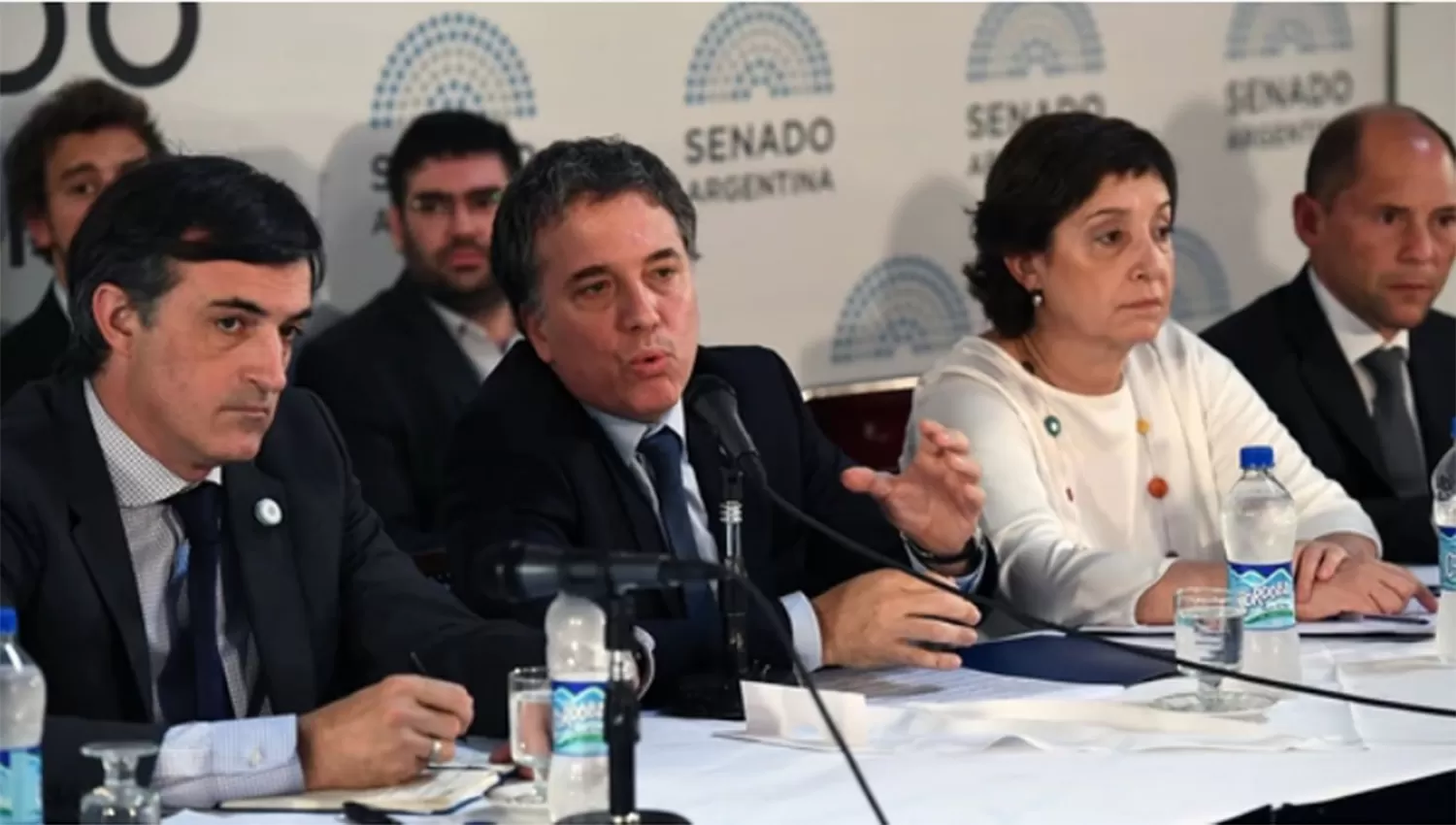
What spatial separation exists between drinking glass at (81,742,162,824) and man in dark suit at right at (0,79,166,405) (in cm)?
174

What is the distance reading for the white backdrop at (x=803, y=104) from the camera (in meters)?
3.93

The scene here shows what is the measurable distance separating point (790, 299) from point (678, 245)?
1458 mm

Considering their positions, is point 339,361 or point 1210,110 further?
point 1210,110

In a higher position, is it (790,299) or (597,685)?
(790,299)

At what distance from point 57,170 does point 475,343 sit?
34.3 inches

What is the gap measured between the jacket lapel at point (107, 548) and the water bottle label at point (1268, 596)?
1342 millimetres

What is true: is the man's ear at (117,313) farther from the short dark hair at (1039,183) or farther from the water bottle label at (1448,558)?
the water bottle label at (1448,558)

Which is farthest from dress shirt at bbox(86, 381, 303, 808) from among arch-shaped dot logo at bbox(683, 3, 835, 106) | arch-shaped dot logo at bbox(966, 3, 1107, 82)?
arch-shaped dot logo at bbox(966, 3, 1107, 82)

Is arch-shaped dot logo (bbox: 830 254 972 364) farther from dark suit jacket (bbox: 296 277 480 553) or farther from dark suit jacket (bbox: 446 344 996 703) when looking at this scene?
dark suit jacket (bbox: 446 344 996 703)

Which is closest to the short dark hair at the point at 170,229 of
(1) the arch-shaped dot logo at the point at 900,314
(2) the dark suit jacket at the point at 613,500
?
(2) the dark suit jacket at the point at 613,500

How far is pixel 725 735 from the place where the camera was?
265cm

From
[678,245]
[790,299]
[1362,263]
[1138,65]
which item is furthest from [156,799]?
[1138,65]

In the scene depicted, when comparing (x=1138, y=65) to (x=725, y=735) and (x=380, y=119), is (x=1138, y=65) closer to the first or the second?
(x=380, y=119)

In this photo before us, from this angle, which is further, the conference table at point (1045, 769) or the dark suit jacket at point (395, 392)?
the dark suit jacket at point (395, 392)
